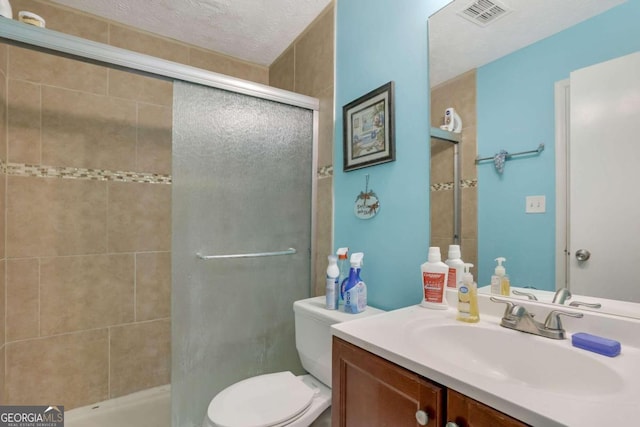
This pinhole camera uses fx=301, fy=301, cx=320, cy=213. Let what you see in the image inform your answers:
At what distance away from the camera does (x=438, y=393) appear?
0.59 m

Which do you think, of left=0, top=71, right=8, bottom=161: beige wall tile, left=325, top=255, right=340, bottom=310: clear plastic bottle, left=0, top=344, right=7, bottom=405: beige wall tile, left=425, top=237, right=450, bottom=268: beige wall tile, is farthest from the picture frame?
left=0, top=344, right=7, bottom=405: beige wall tile

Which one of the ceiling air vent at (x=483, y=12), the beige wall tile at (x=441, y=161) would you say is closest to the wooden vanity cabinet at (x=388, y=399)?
the beige wall tile at (x=441, y=161)

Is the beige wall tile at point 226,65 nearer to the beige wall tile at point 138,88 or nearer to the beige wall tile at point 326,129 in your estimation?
the beige wall tile at point 138,88

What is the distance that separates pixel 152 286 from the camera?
188 cm

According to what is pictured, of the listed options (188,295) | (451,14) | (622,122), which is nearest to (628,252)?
(622,122)

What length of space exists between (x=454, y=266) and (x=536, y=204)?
12.4 inches

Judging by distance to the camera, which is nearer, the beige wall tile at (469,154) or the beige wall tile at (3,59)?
the beige wall tile at (469,154)

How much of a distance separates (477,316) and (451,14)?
1.04 m

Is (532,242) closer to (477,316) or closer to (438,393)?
(477,316)

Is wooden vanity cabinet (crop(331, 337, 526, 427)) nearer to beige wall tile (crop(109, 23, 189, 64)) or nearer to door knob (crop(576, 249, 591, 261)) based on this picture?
door knob (crop(576, 249, 591, 261))

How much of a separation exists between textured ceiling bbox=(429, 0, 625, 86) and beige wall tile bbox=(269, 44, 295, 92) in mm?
1050

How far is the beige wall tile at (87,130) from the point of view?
5.33ft

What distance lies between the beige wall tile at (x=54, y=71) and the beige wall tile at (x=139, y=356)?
1.41m

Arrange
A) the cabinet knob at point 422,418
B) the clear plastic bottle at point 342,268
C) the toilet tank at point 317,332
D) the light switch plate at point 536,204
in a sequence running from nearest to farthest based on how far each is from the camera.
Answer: the cabinet knob at point 422,418 < the light switch plate at point 536,204 < the toilet tank at point 317,332 < the clear plastic bottle at point 342,268
